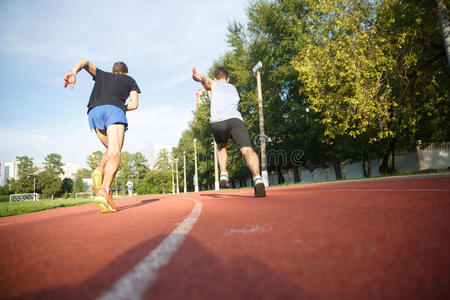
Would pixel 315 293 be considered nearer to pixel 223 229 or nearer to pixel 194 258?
pixel 194 258

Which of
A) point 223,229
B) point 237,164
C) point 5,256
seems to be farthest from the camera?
point 237,164

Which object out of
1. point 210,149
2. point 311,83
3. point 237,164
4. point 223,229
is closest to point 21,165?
point 210,149

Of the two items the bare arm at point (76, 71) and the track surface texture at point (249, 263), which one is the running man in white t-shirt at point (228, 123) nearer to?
the bare arm at point (76, 71)

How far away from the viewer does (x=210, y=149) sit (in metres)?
36.9

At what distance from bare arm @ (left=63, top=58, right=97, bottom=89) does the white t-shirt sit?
2.15 metres

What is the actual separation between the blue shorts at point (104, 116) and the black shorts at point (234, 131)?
1.72 metres

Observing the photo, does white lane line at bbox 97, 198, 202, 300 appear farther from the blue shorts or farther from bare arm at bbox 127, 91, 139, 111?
bare arm at bbox 127, 91, 139, 111

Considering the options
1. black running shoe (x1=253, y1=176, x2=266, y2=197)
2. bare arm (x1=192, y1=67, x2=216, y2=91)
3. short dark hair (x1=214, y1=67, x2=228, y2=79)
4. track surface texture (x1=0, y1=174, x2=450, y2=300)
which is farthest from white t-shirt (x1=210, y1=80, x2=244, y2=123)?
track surface texture (x1=0, y1=174, x2=450, y2=300)

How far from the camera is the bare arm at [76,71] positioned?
3.75 meters

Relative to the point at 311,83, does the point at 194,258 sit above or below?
below

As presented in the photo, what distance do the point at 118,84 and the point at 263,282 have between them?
425cm

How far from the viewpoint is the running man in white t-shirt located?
4.77m

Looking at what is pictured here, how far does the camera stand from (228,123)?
4.89 meters

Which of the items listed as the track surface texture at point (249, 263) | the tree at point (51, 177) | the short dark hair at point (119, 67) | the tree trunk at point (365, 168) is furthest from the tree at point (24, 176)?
the track surface texture at point (249, 263)
